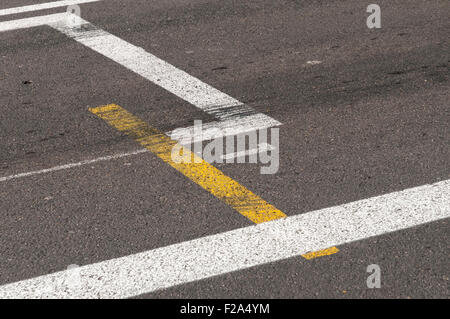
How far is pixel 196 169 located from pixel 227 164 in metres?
0.24

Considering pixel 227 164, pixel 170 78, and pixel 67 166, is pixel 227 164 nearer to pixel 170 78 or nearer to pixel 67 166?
pixel 67 166

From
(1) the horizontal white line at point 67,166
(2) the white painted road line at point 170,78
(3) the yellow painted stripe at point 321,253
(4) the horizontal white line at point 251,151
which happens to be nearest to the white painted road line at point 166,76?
(2) the white painted road line at point 170,78

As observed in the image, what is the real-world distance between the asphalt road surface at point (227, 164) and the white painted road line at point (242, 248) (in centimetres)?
1

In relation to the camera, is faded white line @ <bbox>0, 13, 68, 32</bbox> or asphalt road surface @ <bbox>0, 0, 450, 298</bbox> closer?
asphalt road surface @ <bbox>0, 0, 450, 298</bbox>

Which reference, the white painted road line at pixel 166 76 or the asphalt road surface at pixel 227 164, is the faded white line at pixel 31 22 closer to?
the asphalt road surface at pixel 227 164

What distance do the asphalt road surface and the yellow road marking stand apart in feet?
0.06

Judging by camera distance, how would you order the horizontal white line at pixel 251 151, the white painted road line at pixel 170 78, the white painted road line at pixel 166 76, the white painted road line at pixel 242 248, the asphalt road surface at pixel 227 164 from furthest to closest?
the white painted road line at pixel 166 76
the white painted road line at pixel 170 78
the horizontal white line at pixel 251 151
the asphalt road surface at pixel 227 164
the white painted road line at pixel 242 248

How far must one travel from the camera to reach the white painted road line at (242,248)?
4.31 meters

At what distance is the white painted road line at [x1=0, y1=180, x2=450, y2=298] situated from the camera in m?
4.31

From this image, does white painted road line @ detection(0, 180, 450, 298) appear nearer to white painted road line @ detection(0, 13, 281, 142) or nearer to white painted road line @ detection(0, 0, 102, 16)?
white painted road line @ detection(0, 13, 281, 142)

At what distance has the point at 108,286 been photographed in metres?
4.30

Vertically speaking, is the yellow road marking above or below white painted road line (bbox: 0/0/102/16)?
below

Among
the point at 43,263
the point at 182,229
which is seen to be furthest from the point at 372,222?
the point at 43,263

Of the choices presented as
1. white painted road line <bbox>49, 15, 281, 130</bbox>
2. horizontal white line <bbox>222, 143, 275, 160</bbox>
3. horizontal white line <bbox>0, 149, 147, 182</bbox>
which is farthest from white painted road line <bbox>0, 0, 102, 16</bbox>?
horizontal white line <bbox>222, 143, 275, 160</bbox>
